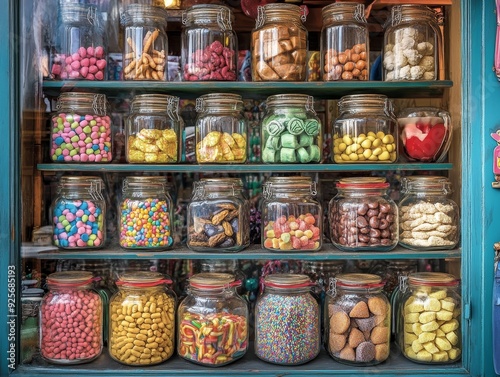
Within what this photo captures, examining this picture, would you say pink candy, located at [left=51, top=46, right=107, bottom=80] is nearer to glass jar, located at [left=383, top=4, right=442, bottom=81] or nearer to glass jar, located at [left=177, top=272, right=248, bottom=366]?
glass jar, located at [left=177, top=272, right=248, bottom=366]

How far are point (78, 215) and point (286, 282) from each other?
80cm

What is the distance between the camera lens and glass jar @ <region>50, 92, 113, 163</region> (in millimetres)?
2229

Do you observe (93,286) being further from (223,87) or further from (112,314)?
(223,87)

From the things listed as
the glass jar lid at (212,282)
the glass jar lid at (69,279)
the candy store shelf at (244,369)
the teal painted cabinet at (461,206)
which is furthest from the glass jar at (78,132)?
the candy store shelf at (244,369)

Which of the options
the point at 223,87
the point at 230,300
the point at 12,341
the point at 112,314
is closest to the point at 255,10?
the point at 223,87

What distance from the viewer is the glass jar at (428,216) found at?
220 centimetres

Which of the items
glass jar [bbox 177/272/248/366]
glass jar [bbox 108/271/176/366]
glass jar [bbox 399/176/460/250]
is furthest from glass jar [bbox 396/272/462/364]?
glass jar [bbox 108/271/176/366]

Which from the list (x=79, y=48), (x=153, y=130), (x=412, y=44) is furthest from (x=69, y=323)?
(x=412, y=44)

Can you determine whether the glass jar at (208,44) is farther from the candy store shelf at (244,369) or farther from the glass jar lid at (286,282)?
the candy store shelf at (244,369)

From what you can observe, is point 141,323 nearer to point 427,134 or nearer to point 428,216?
point 428,216

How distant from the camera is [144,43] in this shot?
7.48ft

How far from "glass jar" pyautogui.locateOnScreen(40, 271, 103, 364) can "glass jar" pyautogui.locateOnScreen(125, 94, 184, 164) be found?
1.67 feet

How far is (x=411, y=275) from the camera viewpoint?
2229 mm

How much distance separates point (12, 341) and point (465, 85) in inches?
70.3
